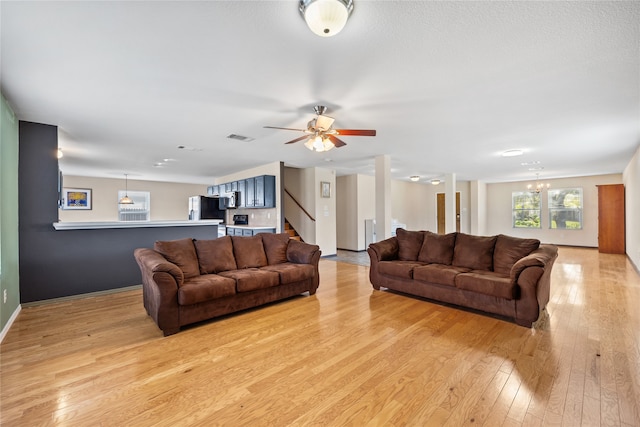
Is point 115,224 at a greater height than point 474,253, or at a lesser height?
greater

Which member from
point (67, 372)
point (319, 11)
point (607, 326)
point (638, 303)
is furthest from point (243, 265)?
point (638, 303)

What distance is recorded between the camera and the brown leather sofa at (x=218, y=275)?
2865mm

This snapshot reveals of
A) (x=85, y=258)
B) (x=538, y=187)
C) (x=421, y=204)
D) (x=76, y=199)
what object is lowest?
(x=85, y=258)

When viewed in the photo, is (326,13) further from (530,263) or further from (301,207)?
(301,207)

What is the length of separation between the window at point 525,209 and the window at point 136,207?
13340 millimetres

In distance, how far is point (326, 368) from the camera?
7.24 ft

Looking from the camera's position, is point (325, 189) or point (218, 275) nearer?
point (218, 275)

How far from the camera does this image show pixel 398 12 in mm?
1745

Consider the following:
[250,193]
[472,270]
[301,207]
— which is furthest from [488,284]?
[250,193]

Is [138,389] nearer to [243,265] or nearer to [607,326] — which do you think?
[243,265]

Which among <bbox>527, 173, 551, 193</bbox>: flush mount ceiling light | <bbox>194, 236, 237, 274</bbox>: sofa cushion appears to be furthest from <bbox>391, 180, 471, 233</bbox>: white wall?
<bbox>194, 236, 237, 274</bbox>: sofa cushion

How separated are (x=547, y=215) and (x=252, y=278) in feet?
35.4

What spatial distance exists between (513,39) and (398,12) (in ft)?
2.98

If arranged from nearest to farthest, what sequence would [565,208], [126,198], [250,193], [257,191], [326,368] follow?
[326,368] → [257,191] → [250,193] → [126,198] → [565,208]
